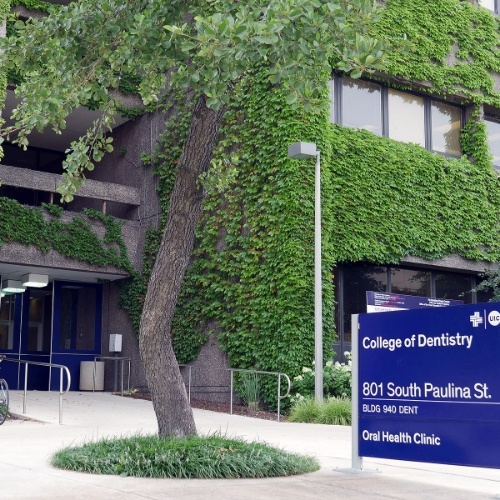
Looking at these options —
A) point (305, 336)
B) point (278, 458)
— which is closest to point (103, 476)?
point (278, 458)

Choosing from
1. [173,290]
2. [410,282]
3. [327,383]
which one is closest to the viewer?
[173,290]

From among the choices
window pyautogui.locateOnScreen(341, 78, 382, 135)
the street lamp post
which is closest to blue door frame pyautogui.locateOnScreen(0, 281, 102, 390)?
the street lamp post

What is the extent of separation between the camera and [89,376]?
20906mm

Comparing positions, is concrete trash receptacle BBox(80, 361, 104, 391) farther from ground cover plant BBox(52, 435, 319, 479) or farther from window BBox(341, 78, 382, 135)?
ground cover plant BBox(52, 435, 319, 479)

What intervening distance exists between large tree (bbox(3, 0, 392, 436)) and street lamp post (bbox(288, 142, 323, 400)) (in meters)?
5.70

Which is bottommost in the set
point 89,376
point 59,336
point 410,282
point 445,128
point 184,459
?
point 184,459

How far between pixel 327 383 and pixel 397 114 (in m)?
7.67

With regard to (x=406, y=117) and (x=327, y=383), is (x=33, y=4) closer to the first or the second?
(x=406, y=117)

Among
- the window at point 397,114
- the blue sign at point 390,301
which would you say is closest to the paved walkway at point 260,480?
the blue sign at point 390,301

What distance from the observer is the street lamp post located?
15500 mm

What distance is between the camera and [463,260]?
20891 millimetres

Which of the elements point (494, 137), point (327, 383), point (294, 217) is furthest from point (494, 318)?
point (494, 137)

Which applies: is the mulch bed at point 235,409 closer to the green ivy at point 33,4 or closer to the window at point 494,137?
the green ivy at point 33,4

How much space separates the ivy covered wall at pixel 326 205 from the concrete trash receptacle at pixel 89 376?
9.16 ft
